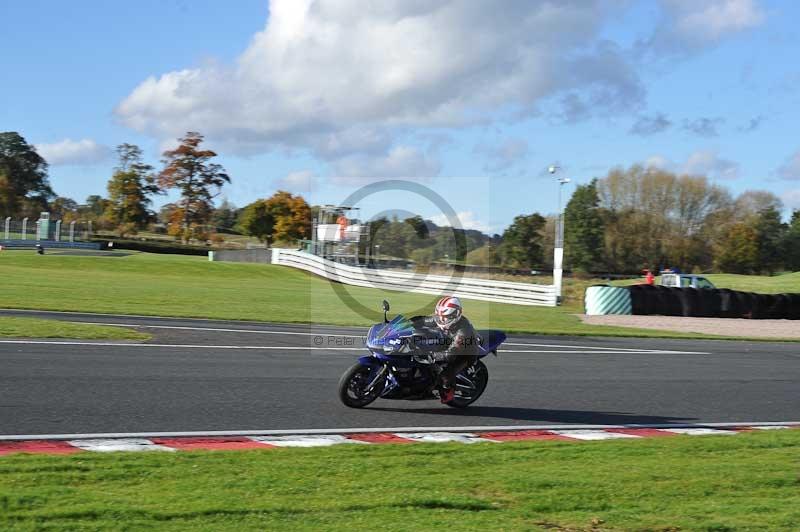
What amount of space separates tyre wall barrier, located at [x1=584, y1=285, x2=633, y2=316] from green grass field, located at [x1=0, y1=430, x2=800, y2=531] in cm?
2498

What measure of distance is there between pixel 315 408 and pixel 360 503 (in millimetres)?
4583

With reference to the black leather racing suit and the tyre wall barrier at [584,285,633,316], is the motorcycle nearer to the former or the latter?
the black leather racing suit

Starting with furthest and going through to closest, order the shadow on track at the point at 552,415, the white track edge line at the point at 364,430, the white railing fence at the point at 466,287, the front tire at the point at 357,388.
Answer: the white railing fence at the point at 466,287 < the shadow on track at the point at 552,415 < the front tire at the point at 357,388 < the white track edge line at the point at 364,430

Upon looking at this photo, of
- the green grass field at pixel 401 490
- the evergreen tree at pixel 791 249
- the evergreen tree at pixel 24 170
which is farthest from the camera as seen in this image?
the evergreen tree at pixel 24 170

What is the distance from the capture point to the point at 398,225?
73.4ft

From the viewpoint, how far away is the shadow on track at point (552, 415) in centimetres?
1074

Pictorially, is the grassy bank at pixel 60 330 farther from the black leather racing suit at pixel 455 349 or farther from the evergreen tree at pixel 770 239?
the evergreen tree at pixel 770 239

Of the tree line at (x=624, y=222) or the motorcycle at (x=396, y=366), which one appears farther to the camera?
the tree line at (x=624, y=222)

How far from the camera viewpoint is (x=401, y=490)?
6312mm

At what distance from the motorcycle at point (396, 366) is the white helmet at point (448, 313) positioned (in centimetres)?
12

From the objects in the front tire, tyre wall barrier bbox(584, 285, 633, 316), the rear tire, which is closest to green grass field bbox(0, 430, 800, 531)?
the front tire

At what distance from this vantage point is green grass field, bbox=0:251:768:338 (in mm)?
25453

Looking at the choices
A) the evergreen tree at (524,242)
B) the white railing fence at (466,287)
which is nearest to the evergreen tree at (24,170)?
the evergreen tree at (524,242)

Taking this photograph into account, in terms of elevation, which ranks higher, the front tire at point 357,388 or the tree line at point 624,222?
the tree line at point 624,222
